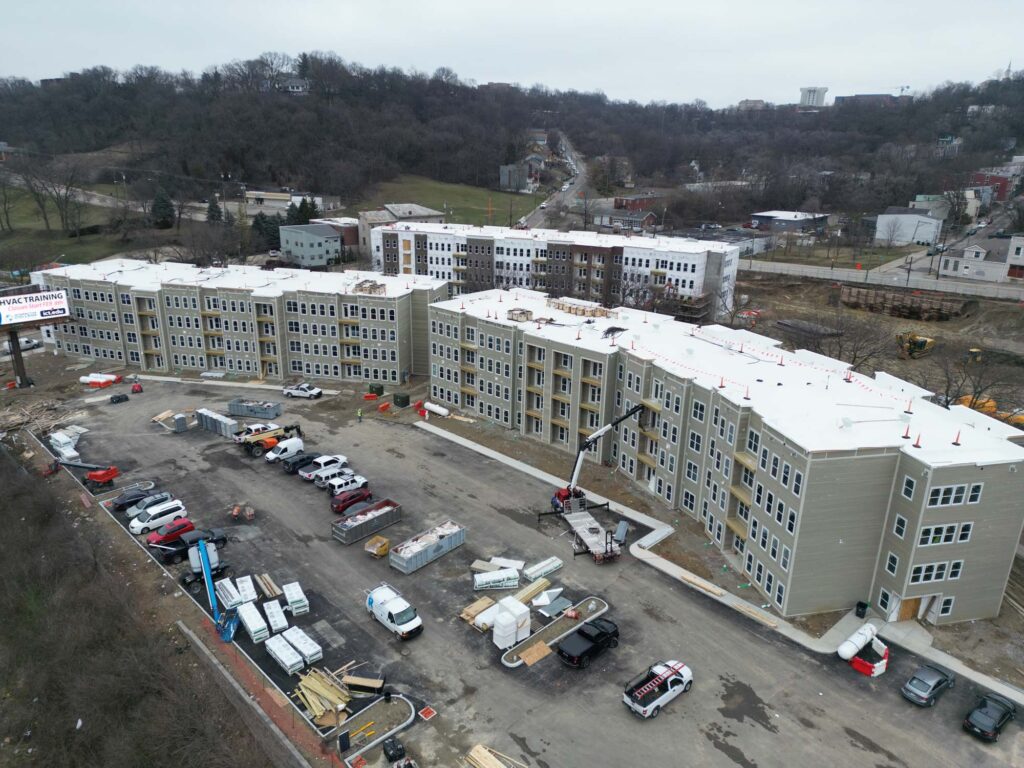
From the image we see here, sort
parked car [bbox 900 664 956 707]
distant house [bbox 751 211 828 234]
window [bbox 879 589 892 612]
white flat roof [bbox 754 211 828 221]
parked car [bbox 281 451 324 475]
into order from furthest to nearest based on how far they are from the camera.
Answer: white flat roof [bbox 754 211 828 221]
distant house [bbox 751 211 828 234]
parked car [bbox 281 451 324 475]
window [bbox 879 589 892 612]
parked car [bbox 900 664 956 707]

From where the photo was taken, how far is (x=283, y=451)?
49.8 meters

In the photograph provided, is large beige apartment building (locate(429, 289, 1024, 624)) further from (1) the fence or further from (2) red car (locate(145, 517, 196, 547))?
(1) the fence

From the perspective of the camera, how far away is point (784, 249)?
12925 cm

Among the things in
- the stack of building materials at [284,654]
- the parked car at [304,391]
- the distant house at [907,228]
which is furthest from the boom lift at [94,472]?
the distant house at [907,228]

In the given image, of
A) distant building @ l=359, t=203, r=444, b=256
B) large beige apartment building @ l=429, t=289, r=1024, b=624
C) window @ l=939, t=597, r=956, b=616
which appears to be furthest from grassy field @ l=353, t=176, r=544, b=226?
window @ l=939, t=597, r=956, b=616

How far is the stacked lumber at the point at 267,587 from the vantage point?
35.0 meters

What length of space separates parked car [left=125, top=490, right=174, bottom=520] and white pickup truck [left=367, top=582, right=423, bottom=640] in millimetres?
17768

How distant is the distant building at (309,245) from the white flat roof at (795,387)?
60.9m

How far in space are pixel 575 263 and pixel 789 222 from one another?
68.0 metres

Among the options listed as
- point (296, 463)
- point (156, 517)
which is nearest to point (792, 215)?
point (296, 463)

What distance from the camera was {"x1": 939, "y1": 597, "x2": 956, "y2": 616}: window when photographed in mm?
32875

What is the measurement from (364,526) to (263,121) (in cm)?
15058

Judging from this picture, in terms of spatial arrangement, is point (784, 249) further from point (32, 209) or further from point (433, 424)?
point (32, 209)

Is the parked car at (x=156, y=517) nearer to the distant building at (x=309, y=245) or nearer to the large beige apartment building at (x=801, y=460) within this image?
the large beige apartment building at (x=801, y=460)
